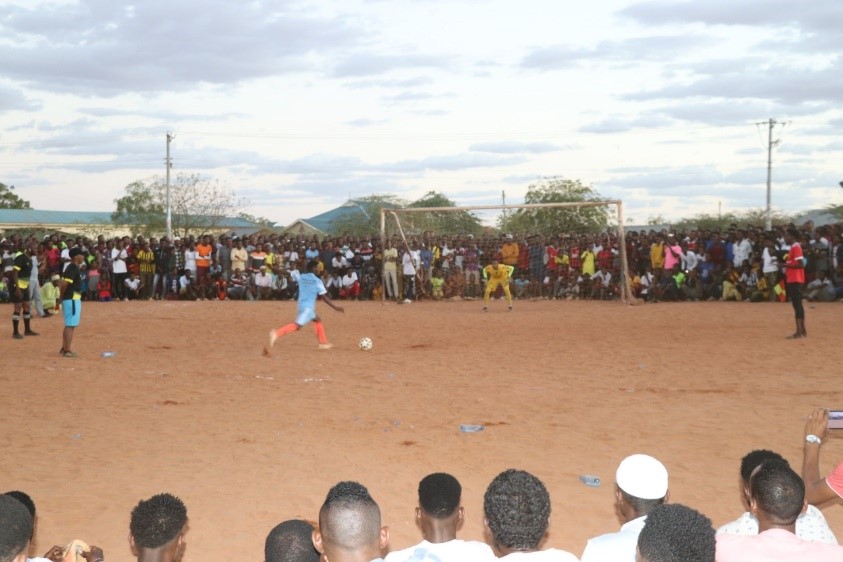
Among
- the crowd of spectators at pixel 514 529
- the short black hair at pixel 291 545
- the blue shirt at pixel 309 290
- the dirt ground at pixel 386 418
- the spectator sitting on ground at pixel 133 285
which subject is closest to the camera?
the crowd of spectators at pixel 514 529

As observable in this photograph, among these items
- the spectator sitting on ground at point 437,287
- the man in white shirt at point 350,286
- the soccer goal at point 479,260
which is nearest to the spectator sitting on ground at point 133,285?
the man in white shirt at point 350,286

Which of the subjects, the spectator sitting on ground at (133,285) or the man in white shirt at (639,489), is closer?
the man in white shirt at (639,489)

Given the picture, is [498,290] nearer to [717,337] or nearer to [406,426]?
[717,337]

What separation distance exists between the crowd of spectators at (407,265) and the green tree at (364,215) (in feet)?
83.9

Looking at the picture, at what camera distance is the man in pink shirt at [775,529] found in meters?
3.59

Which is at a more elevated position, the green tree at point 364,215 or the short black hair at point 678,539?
the green tree at point 364,215

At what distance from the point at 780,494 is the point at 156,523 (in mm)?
2732

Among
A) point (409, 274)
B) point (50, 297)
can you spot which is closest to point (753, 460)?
point (50, 297)

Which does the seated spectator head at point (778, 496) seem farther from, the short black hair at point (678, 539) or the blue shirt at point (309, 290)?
the blue shirt at point (309, 290)

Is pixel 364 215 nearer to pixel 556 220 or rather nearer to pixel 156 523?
pixel 556 220

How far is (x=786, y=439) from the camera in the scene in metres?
8.81

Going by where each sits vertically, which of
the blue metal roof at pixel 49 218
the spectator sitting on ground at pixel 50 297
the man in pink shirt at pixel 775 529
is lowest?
the man in pink shirt at pixel 775 529

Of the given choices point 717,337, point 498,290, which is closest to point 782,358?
point 717,337

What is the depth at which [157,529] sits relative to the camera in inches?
153
